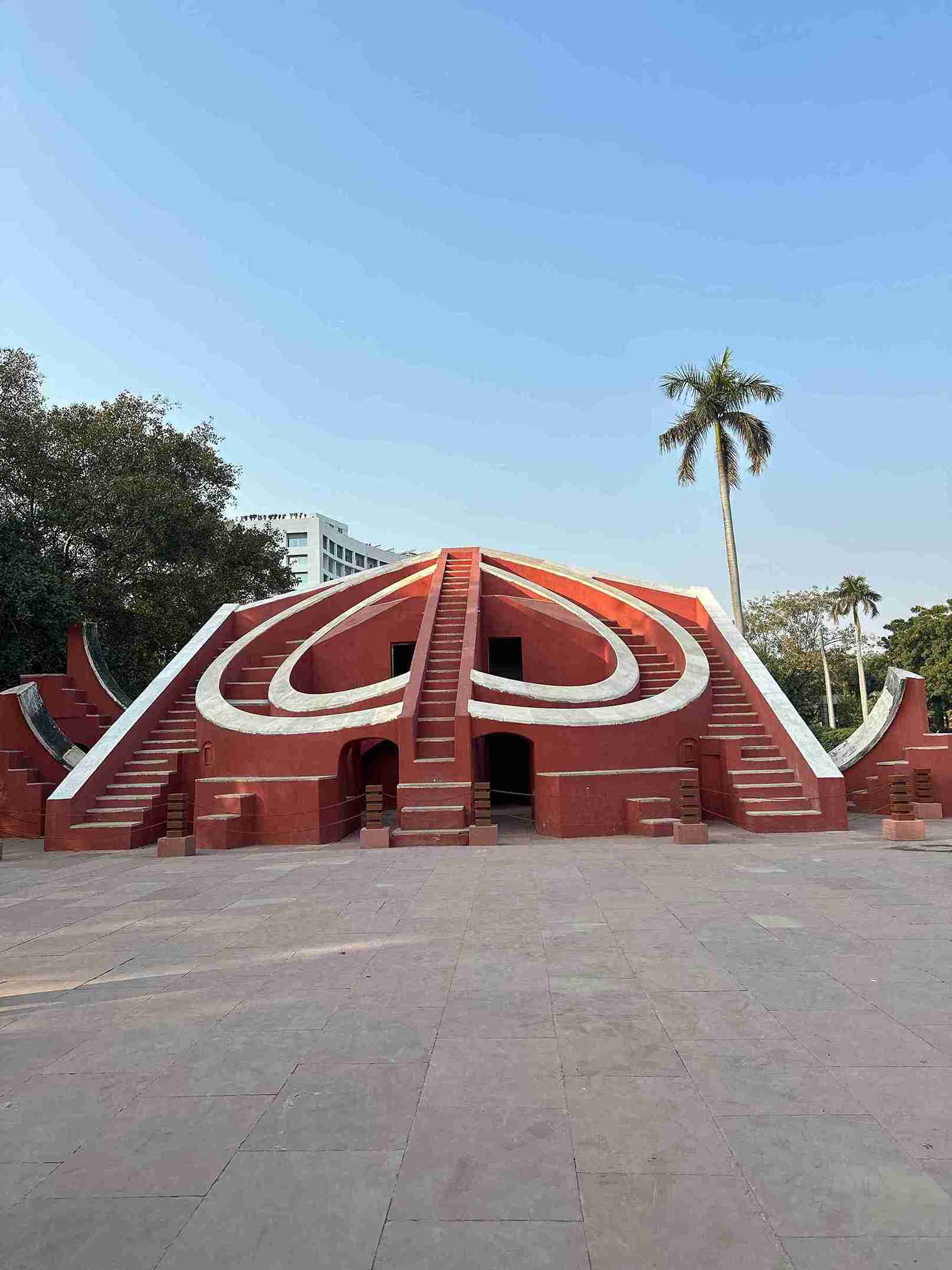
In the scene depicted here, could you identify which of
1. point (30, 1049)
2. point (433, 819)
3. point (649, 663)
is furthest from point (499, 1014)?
point (649, 663)

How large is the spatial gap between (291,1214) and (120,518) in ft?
71.3

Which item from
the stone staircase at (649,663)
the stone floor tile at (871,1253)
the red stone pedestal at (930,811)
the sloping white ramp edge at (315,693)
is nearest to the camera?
the stone floor tile at (871,1253)

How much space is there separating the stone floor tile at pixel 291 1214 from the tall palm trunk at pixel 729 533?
18790 millimetres

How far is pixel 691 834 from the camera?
9344mm

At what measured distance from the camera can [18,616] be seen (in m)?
17.3

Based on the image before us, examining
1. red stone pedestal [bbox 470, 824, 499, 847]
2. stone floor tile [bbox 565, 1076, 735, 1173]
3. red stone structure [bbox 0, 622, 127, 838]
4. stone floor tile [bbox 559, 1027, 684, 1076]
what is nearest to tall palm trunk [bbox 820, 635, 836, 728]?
red stone pedestal [bbox 470, 824, 499, 847]

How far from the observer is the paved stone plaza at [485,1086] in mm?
2205

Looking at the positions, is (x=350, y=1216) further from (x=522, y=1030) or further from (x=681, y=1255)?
(x=522, y=1030)

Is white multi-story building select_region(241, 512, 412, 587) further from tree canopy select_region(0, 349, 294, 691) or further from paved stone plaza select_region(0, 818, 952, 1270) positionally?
paved stone plaza select_region(0, 818, 952, 1270)

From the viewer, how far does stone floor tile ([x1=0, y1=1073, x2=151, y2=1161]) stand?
2775 millimetres

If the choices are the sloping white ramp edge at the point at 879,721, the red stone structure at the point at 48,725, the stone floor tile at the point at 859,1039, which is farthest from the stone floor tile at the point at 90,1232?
the sloping white ramp edge at the point at 879,721

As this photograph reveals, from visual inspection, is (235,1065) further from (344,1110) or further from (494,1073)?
(494,1073)

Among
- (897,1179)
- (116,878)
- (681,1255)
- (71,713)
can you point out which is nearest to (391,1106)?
(681,1255)

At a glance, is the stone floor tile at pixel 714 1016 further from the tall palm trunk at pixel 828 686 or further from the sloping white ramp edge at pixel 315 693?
the tall palm trunk at pixel 828 686
